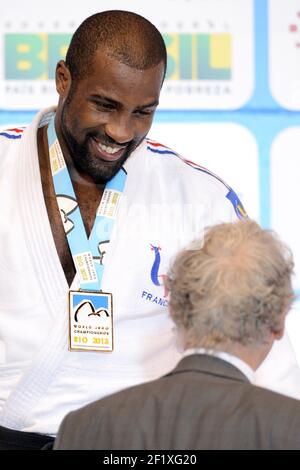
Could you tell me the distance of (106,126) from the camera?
226 cm

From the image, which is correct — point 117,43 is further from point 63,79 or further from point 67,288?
point 67,288

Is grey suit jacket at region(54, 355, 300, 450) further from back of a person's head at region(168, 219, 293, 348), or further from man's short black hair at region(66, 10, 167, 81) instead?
man's short black hair at region(66, 10, 167, 81)

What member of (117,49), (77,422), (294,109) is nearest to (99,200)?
(117,49)

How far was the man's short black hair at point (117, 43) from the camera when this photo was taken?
2.27 meters

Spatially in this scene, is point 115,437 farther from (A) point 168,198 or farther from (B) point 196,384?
(A) point 168,198

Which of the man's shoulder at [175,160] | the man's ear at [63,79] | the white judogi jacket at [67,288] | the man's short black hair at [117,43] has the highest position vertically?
the man's short black hair at [117,43]

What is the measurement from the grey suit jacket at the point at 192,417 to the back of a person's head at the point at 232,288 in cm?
6

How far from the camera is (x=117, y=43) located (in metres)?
2.28

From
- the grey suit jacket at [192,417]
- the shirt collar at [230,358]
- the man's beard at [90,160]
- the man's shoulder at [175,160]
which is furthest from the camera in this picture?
the man's shoulder at [175,160]

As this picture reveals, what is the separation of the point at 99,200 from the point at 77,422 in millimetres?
893

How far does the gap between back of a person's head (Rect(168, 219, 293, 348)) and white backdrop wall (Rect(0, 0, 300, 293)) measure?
1169 millimetres

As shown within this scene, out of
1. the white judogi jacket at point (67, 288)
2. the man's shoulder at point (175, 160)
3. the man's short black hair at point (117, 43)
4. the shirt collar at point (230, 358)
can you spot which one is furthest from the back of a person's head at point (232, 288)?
the man's shoulder at point (175, 160)

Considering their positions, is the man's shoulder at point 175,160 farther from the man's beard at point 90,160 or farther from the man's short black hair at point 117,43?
the man's short black hair at point 117,43

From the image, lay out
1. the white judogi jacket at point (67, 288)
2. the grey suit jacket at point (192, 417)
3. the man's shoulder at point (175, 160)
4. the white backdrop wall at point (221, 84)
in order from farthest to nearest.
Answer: the white backdrop wall at point (221, 84) < the man's shoulder at point (175, 160) < the white judogi jacket at point (67, 288) < the grey suit jacket at point (192, 417)
